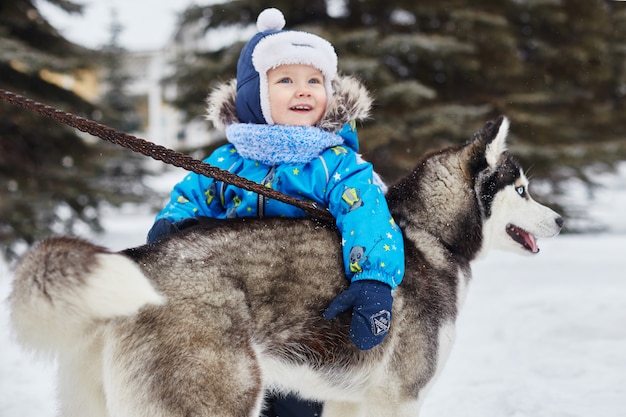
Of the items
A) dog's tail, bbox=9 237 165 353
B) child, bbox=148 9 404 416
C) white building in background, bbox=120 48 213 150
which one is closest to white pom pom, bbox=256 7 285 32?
child, bbox=148 9 404 416

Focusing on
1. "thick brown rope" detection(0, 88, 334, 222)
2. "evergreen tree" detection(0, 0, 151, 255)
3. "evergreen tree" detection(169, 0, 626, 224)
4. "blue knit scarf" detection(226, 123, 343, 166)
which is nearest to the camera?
"thick brown rope" detection(0, 88, 334, 222)

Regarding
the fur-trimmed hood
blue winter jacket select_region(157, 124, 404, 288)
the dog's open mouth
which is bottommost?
the dog's open mouth

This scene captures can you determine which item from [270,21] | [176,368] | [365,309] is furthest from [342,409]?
[270,21]

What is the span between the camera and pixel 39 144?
9.52 meters

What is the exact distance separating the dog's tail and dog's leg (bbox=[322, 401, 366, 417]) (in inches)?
57.4

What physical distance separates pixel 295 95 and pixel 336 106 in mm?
211

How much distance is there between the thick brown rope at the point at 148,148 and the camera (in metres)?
2.08

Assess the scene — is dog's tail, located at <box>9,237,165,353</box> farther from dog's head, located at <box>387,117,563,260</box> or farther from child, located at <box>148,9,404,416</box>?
dog's head, located at <box>387,117,563,260</box>

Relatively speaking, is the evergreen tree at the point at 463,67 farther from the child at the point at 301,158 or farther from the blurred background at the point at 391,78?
the child at the point at 301,158

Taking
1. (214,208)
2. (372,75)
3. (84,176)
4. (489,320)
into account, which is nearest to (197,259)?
(214,208)

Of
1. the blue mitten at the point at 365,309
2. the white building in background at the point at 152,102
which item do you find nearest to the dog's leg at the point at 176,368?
the blue mitten at the point at 365,309

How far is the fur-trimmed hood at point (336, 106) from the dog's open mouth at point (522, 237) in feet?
3.43

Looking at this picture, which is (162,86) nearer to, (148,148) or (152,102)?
(148,148)

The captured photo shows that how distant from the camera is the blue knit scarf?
273cm
